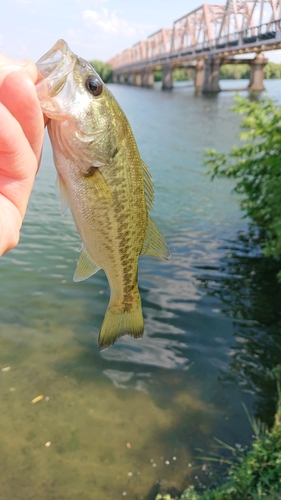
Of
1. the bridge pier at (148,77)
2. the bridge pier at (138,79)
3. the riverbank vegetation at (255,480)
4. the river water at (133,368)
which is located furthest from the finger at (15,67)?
the bridge pier at (138,79)

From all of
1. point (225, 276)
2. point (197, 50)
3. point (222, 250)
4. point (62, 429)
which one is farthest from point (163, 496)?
point (197, 50)

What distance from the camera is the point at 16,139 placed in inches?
64.6

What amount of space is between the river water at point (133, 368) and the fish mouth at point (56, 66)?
4.74m

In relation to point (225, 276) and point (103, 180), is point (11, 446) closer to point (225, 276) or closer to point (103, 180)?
point (103, 180)

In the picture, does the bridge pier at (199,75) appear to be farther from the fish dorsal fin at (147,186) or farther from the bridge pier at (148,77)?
the fish dorsal fin at (147,186)

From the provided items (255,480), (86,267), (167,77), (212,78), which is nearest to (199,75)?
(167,77)

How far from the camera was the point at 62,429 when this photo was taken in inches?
221

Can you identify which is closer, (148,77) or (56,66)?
(56,66)

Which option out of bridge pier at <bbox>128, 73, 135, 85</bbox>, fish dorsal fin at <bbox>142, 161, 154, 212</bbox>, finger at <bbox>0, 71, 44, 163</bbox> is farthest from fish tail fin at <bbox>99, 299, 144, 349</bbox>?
bridge pier at <bbox>128, 73, 135, 85</bbox>

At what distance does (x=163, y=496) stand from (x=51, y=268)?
6.54 m

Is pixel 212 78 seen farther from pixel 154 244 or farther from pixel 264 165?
pixel 154 244

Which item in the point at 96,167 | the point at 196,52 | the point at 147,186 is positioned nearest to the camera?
the point at 96,167

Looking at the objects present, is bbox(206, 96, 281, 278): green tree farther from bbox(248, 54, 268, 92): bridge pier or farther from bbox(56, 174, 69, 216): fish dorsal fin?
bbox(248, 54, 268, 92): bridge pier

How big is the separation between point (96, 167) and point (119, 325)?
1179mm
